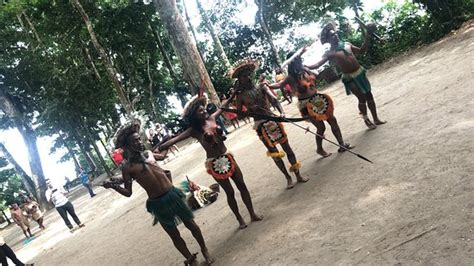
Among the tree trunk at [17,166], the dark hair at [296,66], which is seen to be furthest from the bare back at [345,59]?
the tree trunk at [17,166]

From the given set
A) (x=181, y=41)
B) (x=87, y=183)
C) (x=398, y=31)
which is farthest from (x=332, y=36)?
(x=87, y=183)

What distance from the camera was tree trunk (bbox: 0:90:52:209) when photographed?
2508 cm

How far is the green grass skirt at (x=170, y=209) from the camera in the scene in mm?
5062

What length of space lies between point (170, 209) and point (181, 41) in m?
12.3

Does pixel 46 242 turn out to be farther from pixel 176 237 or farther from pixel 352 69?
pixel 352 69

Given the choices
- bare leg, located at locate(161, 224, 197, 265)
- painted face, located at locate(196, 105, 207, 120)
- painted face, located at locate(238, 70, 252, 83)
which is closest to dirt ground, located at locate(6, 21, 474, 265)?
bare leg, located at locate(161, 224, 197, 265)

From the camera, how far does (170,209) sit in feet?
16.6

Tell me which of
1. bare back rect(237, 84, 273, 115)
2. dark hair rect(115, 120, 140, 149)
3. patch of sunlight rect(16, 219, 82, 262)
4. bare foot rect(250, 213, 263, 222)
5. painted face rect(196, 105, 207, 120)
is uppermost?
dark hair rect(115, 120, 140, 149)

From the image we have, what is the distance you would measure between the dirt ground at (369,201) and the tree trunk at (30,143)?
15755 millimetres

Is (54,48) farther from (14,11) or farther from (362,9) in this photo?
(362,9)

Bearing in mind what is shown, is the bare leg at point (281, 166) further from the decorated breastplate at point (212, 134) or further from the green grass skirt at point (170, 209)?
the green grass skirt at point (170, 209)

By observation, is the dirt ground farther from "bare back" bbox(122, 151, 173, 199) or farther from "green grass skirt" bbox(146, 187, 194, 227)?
"bare back" bbox(122, 151, 173, 199)

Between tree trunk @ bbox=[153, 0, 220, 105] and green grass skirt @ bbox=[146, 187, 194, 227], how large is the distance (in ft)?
37.7

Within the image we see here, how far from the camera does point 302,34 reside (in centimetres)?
2730
